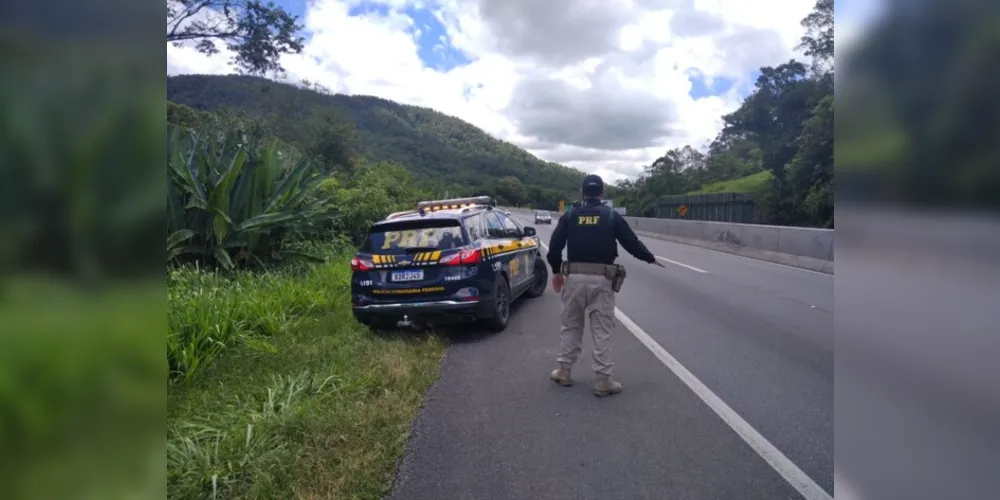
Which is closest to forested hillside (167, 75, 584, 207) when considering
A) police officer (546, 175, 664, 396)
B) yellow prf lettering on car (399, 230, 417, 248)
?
yellow prf lettering on car (399, 230, 417, 248)

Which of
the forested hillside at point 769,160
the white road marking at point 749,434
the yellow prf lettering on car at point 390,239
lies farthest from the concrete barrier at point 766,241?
the yellow prf lettering on car at point 390,239

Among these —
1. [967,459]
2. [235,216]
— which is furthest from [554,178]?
[967,459]

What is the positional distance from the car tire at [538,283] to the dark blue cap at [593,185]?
525cm

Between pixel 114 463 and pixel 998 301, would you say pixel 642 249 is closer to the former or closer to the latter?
pixel 998 301

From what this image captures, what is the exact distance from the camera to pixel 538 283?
11258 mm

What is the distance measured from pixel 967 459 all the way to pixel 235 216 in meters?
10.5

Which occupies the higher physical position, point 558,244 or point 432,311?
point 558,244

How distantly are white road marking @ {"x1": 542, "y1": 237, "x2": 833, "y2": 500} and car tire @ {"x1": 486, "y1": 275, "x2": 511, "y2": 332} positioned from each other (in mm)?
1958

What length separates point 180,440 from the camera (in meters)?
4.21

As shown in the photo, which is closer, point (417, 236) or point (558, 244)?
point (558, 244)

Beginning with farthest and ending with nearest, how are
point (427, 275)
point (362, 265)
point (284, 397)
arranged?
1. point (362, 265)
2. point (427, 275)
3. point (284, 397)

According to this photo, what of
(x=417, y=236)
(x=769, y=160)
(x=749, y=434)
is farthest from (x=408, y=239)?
(x=769, y=160)

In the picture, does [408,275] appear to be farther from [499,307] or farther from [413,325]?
[499,307]

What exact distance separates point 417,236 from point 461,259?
67 centimetres
